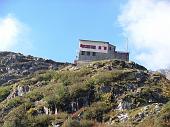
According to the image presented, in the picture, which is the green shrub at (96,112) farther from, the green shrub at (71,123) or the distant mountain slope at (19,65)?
the distant mountain slope at (19,65)

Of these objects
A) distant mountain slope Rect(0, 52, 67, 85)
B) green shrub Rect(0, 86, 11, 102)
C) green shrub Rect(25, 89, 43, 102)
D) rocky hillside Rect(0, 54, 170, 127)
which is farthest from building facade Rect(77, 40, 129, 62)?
green shrub Rect(25, 89, 43, 102)

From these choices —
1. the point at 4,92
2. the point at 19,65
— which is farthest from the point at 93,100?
the point at 19,65

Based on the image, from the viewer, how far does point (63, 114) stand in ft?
270

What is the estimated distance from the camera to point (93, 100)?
86.1 m

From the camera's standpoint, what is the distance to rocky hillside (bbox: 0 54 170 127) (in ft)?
249

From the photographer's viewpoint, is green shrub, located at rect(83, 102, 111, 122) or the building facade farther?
the building facade

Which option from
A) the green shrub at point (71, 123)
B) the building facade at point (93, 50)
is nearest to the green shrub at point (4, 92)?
Answer: the building facade at point (93, 50)

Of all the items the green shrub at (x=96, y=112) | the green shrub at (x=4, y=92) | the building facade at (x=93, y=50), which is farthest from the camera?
the building facade at (x=93, y=50)

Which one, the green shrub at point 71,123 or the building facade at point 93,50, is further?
the building facade at point 93,50

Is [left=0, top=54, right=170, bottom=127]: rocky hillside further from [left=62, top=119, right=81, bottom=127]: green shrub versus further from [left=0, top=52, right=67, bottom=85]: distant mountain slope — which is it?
[left=0, top=52, right=67, bottom=85]: distant mountain slope

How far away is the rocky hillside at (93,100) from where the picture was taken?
76000 millimetres

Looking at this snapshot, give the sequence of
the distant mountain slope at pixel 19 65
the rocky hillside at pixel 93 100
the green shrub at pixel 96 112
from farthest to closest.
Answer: the distant mountain slope at pixel 19 65 → the green shrub at pixel 96 112 → the rocky hillside at pixel 93 100

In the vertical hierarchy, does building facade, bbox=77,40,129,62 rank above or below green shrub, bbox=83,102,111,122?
above

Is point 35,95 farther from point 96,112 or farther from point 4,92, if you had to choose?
point 4,92
